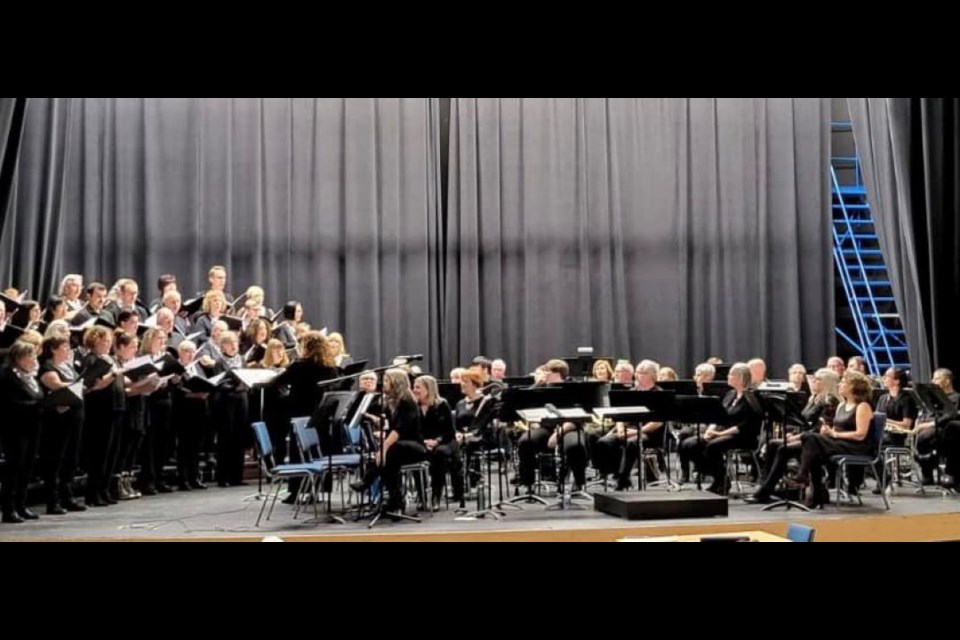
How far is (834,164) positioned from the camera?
645 inches

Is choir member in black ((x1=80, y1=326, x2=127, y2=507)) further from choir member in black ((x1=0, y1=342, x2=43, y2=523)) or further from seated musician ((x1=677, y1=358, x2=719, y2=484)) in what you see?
seated musician ((x1=677, y1=358, x2=719, y2=484))

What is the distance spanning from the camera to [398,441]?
8.46m

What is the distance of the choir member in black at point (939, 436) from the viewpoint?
10083mm

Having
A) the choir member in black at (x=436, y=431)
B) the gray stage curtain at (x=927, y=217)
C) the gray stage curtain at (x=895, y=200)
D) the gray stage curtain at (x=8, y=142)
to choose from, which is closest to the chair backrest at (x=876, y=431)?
the gray stage curtain at (x=927, y=217)

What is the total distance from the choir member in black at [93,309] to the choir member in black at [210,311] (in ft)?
4.76

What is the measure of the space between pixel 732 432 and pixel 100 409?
6.16m

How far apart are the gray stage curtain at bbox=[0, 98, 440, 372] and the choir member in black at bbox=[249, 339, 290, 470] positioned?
5.30 meters

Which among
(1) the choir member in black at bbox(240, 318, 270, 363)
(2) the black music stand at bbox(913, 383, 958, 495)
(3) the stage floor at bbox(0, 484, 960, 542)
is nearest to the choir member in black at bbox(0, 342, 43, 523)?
(3) the stage floor at bbox(0, 484, 960, 542)

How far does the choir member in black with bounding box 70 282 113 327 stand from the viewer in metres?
10.1

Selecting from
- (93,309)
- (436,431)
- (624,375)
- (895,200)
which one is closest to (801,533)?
(436,431)

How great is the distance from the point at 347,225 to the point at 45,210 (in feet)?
14.8

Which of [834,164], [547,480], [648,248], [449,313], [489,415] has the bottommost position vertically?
[547,480]
